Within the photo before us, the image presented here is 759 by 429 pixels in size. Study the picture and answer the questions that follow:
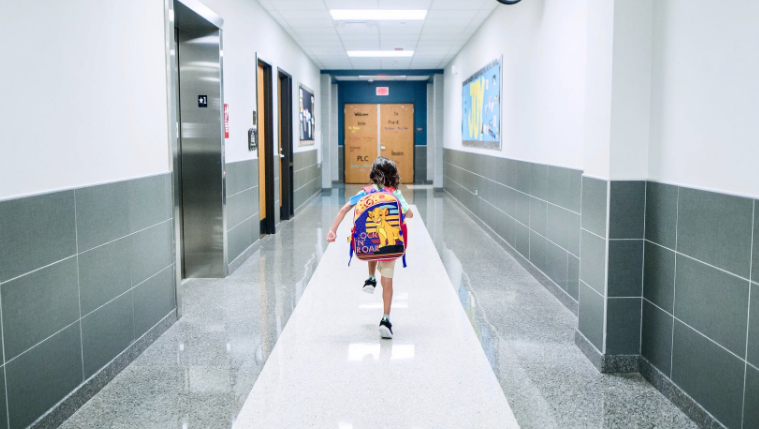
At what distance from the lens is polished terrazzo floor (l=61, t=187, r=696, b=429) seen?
9.50 feet

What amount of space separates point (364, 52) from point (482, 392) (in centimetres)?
956

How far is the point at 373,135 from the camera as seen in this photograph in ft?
58.1

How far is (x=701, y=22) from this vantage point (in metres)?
2.80

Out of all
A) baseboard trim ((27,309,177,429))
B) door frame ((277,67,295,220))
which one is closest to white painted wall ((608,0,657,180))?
baseboard trim ((27,309,177,429))

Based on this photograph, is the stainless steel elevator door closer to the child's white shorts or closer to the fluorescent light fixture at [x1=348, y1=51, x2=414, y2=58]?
the child's white shorts

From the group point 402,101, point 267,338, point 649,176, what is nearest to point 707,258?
point 649,176

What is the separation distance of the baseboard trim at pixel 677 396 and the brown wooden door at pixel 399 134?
1444 cm

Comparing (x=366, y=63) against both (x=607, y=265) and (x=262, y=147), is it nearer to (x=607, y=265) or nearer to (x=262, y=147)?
(x=262, y=147)

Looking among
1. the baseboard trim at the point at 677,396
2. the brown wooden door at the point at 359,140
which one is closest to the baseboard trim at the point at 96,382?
the baseboard trim at the point at 677,396

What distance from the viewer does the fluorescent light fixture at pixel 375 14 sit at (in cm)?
810

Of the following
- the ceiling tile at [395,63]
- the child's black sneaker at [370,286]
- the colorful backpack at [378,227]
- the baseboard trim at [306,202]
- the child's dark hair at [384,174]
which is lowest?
the baseboard trim at [306,202]

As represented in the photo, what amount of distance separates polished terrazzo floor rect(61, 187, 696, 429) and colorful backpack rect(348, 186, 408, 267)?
2.59 feet

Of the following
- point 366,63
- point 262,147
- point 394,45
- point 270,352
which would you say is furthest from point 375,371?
point 366,63

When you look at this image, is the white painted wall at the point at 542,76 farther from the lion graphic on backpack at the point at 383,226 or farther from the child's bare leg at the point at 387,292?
the child's bare leg at the point at 387,292
